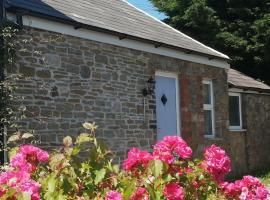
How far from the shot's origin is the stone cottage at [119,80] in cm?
902

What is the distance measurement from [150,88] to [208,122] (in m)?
3.51

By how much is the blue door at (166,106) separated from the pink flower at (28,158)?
29.1ft

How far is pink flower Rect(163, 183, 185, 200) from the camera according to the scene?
10.6 feet

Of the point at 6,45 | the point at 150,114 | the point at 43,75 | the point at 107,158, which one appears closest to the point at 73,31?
the point at 43,75

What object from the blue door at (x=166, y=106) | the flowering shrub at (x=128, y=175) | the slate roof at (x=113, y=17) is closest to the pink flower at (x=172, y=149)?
the flowering shrub at (x=128, y=175)

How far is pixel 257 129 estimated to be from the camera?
17.8 meters

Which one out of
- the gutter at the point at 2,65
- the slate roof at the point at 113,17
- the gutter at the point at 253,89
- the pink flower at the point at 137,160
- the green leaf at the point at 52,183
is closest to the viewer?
the green leaf at the point at 52,183

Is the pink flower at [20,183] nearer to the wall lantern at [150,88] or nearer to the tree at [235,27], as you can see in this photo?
the wall lantern at [150,88]

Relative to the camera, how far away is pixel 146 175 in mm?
3406

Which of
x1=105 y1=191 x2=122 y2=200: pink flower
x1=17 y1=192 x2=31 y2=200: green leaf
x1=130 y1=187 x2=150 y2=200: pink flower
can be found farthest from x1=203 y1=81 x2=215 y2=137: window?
x1=17 y1=192 x2=31 y2=200: green leaf

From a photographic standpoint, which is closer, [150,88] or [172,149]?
[172,149]

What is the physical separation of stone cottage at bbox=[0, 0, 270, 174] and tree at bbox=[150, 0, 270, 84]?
5175 mm

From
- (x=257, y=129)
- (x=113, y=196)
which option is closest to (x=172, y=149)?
(x=113, y=196)

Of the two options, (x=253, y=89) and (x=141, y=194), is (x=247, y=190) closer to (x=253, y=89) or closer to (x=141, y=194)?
(x=141, y=194)
